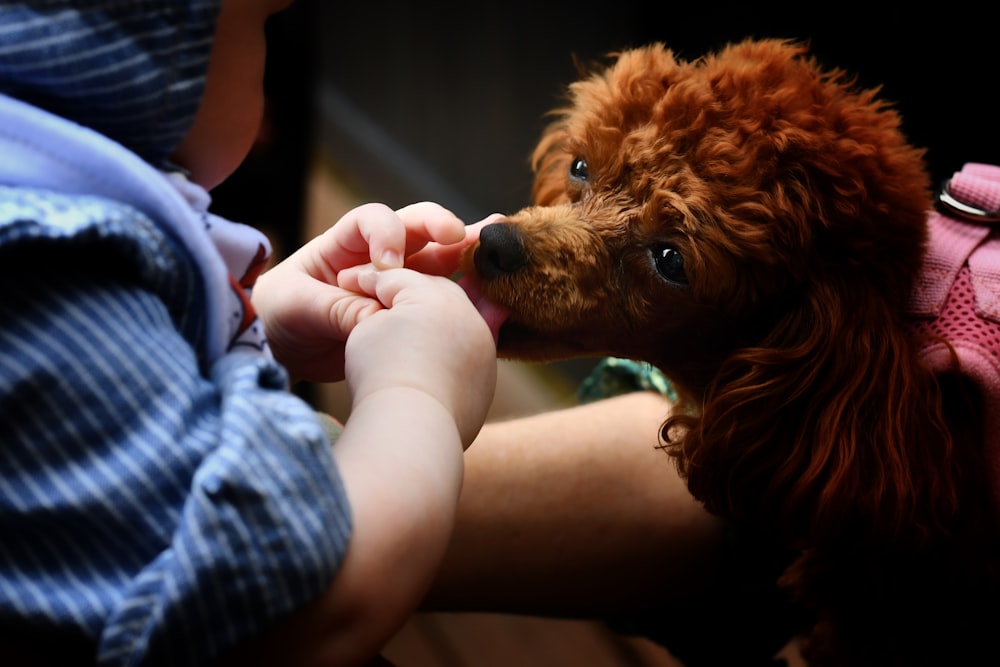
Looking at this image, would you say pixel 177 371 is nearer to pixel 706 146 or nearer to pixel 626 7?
pixel 706 146

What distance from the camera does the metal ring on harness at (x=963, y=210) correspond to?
0.62 meters

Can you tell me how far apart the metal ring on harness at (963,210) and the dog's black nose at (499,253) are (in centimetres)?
28

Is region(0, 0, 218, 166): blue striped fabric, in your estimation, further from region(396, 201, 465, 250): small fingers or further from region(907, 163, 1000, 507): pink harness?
region(907, 163, 1000, 507): pink harness

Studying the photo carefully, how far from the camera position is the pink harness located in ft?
1.83

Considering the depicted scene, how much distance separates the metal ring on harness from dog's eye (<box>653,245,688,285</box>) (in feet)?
0.64

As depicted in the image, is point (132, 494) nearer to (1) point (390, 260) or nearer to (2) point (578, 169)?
(1) point (390, 260)

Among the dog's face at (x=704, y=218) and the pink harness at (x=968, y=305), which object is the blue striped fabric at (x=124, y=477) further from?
the pink harness at (x=968, y=305)

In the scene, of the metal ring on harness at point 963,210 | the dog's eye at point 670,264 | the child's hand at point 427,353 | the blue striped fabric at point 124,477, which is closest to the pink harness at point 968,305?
the metal ring on harness at point 963,210

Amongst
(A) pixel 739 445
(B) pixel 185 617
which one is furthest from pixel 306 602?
(A) pixel 739 445

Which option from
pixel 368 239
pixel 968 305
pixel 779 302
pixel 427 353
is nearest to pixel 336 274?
pixel 368 239

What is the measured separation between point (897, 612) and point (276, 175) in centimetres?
86

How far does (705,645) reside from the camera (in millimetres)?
778

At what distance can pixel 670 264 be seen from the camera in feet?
1.86

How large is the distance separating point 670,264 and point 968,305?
0.57ft
